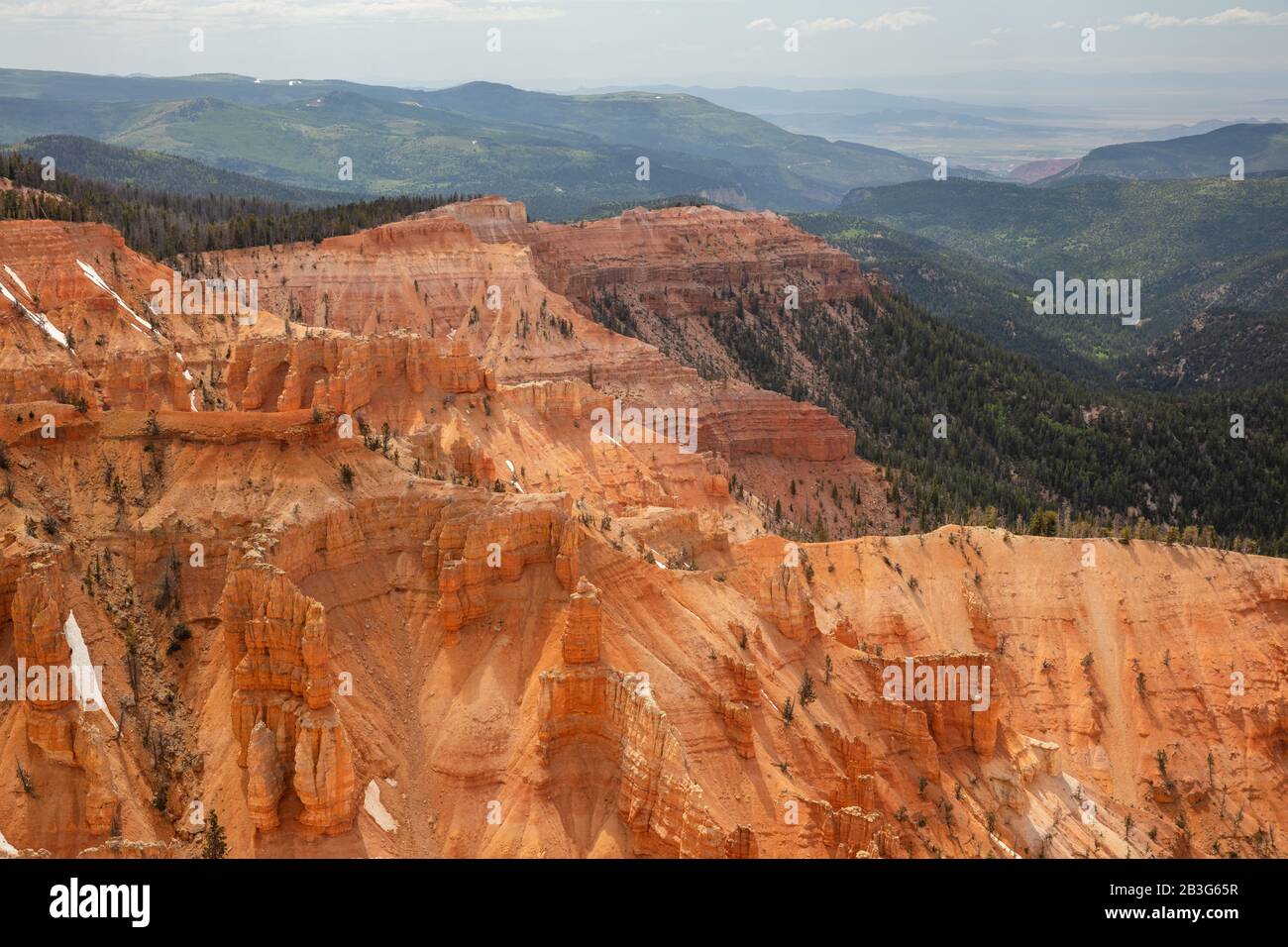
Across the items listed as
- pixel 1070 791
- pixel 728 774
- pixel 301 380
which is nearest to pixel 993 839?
pixel 1070 791

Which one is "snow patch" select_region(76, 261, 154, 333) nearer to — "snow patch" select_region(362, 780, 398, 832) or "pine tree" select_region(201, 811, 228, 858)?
"snow patch" select_region(362, 780, 398, 832)

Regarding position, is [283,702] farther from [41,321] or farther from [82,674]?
[41,321]

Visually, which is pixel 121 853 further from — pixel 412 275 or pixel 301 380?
pixel 412 275

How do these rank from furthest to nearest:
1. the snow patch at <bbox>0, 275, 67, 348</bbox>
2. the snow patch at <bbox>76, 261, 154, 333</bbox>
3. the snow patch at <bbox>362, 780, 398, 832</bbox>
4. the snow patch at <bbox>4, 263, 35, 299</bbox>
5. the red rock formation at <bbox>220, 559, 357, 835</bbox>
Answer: the snow patch at <bbox>76, 261, 154, 333</bbox>
the snow patch at <bbox>4, 263, 35, 299</bbox>
the snow patch at <bbox>0, 275, 67, 348</bbox>
the snow patch at <bbox>362, 780, 398, 832</bbox>
the red rock formation at <bbox>220, 559, 357, 835</bbox>

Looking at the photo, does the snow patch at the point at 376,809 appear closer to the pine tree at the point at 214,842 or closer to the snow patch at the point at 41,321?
the pine tree at the point at 214,842

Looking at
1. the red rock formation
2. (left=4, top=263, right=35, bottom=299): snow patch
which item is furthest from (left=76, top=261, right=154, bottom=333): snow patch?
the red rock formation

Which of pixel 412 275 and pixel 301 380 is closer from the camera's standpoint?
pixel 301 380

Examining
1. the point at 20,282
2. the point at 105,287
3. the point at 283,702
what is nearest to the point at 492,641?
the point at 283,702

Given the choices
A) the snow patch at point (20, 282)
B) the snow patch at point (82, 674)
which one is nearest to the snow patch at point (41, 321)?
the snow patch at point (20, 282)
